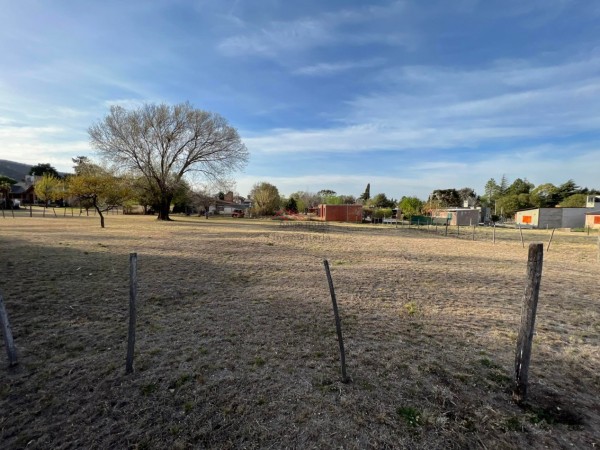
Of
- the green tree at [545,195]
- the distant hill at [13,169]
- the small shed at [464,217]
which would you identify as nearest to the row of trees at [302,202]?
the small shed at [464,217]

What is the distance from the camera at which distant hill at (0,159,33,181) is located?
436 feet

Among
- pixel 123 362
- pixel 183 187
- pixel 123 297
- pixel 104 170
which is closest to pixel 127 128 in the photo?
pixel 104 170

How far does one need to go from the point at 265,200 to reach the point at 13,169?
15909 cm

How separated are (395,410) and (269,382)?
4.64 ft

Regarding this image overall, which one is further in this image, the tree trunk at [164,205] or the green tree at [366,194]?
the green tree at [366,194]

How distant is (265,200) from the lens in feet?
192

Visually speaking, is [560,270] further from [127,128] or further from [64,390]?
[127,128]

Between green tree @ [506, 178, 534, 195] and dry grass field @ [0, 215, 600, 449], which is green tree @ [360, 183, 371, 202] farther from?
dry grass field @ [0, 215, 600, 449]

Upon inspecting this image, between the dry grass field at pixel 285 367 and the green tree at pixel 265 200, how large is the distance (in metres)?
50.5

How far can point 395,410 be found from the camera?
3082mm

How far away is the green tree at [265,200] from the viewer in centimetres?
5847

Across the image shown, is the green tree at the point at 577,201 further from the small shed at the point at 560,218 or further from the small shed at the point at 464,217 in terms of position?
the small shed at the point at 464,217

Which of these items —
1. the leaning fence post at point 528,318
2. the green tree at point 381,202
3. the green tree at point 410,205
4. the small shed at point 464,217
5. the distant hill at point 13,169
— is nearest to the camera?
the leaning fence post at point 528,318

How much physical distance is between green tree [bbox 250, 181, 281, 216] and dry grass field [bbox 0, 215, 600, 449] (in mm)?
50542
